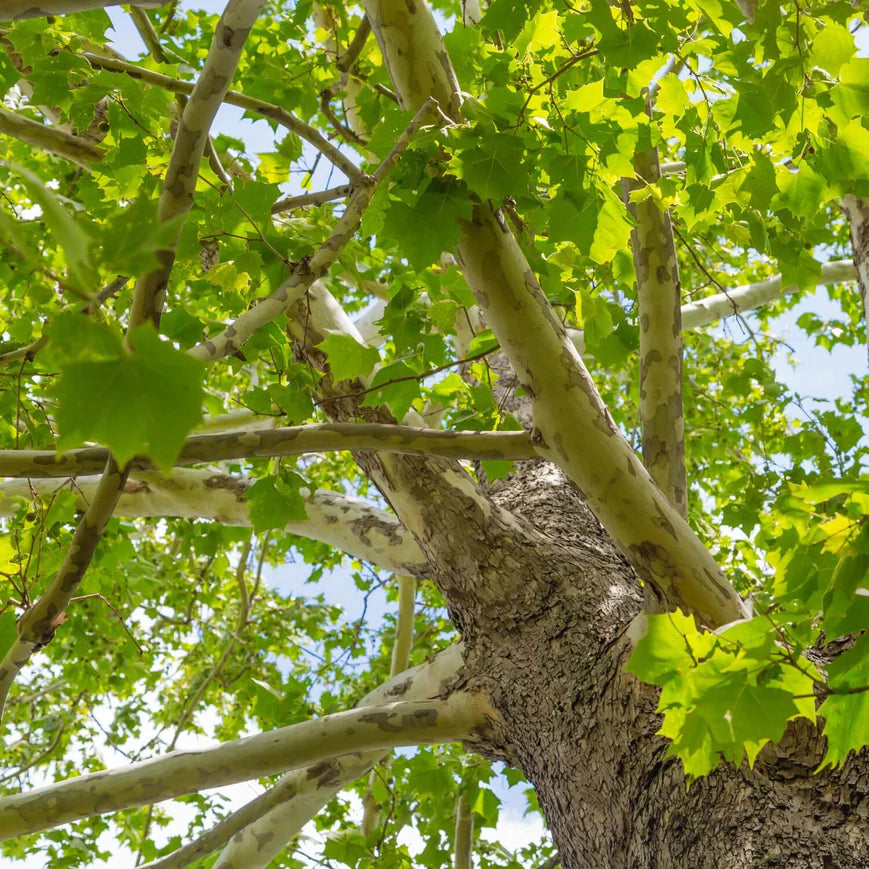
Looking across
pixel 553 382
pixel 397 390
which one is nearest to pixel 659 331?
pixel 553 382

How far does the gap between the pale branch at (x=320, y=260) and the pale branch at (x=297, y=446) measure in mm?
216

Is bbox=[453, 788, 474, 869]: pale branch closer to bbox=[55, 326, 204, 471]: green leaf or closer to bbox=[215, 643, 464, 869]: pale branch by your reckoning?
bbox=[215, 643, 464, 869]: pale branch

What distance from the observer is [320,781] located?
2.39 m

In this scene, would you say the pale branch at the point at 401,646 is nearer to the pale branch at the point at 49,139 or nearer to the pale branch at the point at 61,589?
the pale branch at the point at 49,139

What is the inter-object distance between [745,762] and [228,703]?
256 inches

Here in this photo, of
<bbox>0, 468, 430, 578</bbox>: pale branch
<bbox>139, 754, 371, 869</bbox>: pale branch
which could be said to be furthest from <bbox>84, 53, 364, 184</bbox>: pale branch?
<bbox>139, 754, 371, 869</bbox>: pale branch

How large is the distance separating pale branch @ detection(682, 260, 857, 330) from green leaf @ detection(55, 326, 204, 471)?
12.7ft

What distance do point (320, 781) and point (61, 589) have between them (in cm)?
127

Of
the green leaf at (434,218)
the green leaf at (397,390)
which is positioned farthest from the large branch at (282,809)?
the green leaf at (434,218)

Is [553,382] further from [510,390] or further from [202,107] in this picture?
[202,107]

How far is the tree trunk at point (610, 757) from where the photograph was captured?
4.91 ft

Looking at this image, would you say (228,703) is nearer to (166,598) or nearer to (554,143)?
(166,598)

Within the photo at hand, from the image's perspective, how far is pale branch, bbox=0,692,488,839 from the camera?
194 cm

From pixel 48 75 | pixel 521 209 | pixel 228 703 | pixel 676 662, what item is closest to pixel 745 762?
pixel 676 662
